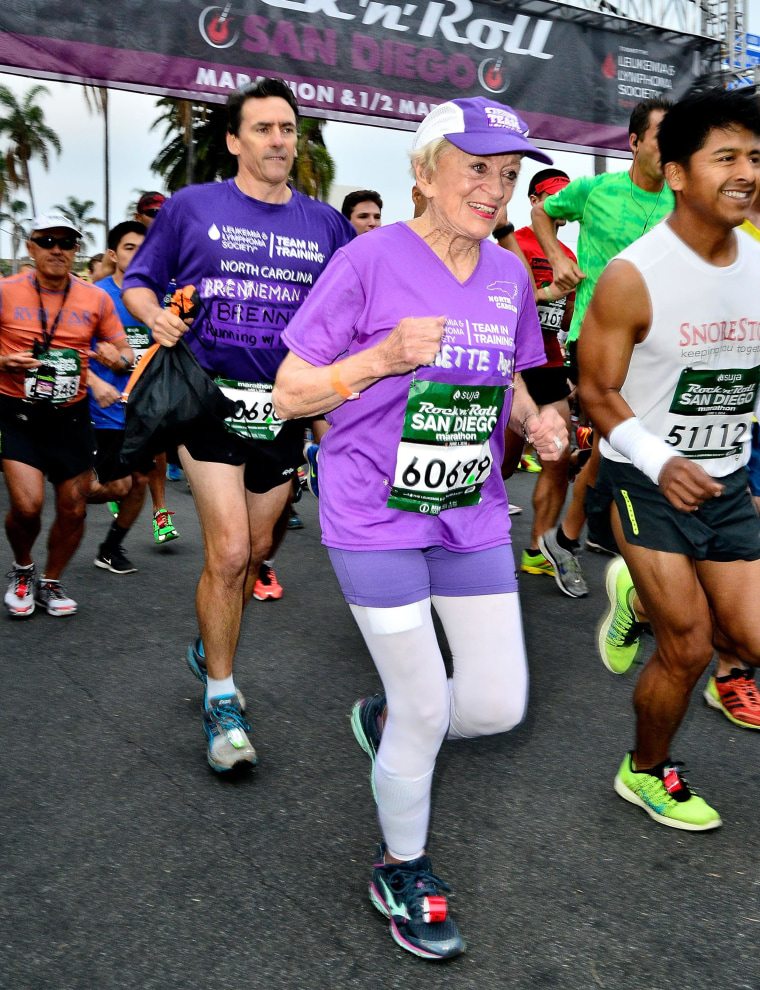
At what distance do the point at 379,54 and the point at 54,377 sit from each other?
458cm

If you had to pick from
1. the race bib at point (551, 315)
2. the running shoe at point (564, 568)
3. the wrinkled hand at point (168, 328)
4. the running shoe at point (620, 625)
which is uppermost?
the wrinkled hand at point (168, 328)

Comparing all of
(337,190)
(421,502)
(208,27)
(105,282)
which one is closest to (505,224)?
(105,282)

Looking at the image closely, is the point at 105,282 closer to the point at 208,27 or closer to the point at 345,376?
the point at 208,27

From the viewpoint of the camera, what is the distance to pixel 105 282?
23.6 ft

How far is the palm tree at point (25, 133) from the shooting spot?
51.6 meters

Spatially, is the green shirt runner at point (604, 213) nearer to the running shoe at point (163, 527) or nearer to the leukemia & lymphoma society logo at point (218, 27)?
the running shoe at point (163, 527)

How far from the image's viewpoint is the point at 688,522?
306 cm

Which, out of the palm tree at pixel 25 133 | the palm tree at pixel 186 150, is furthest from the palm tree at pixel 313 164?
the palm tree at pixel 25 133

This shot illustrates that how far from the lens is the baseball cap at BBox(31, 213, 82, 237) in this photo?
18.1 feet

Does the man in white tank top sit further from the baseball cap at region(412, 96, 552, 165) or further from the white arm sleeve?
the baseball cap at region(412, 96, 552, 165)

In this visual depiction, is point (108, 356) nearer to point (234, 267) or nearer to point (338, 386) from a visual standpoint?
point (234, 267)

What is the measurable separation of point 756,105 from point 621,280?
589 mm

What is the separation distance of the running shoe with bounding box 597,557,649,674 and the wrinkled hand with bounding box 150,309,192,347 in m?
1.78

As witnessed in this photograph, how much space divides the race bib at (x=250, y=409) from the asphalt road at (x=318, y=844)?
114 centimetres
